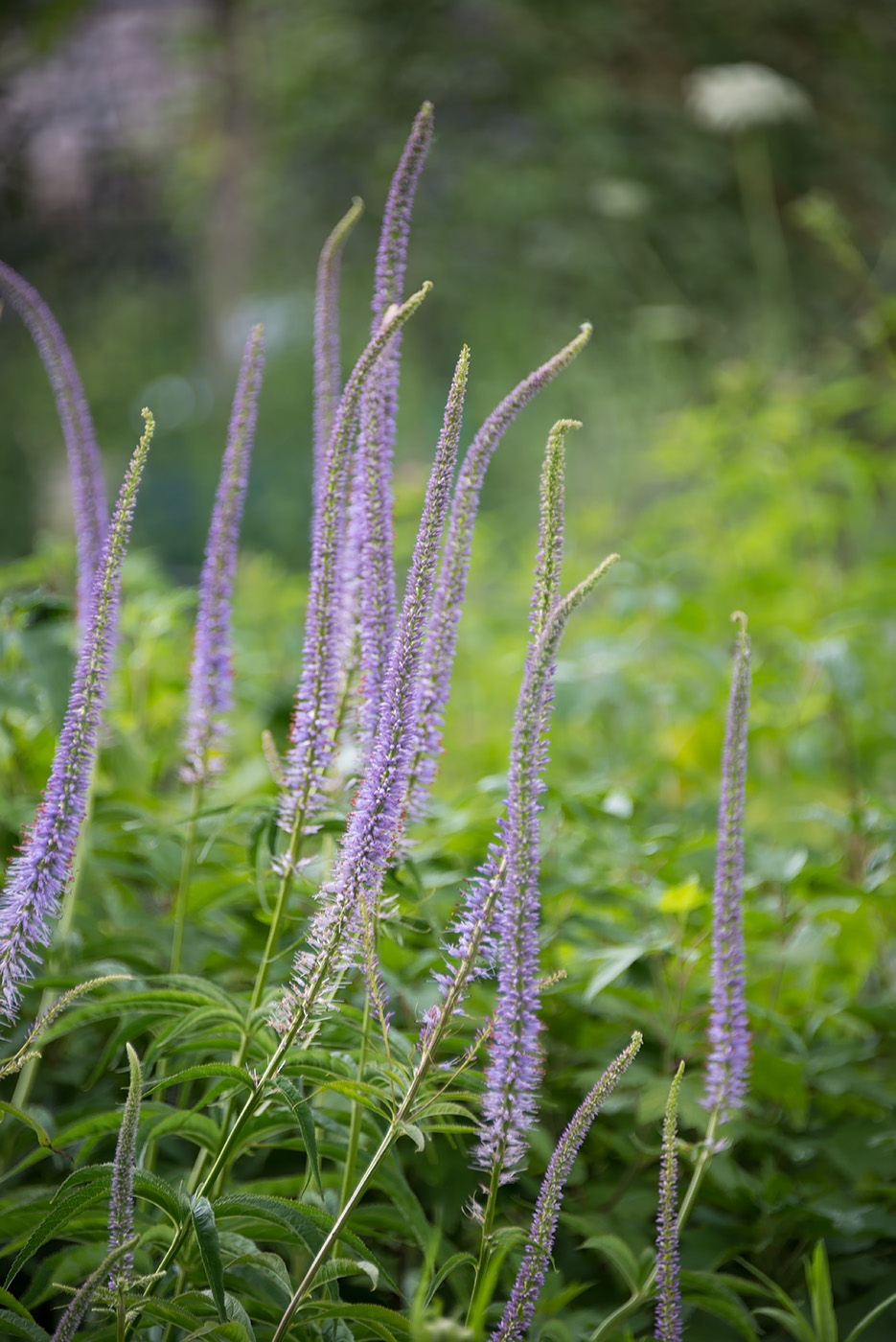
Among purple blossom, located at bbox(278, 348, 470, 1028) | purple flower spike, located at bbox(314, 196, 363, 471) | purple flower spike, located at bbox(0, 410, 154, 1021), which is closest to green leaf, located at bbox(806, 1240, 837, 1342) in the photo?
purple blossom, located at bbox(278, 348, 470, 1028)

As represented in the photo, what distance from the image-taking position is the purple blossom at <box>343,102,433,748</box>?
48.0 inches

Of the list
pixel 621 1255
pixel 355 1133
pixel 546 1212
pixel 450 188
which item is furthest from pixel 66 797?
pixel 450 188

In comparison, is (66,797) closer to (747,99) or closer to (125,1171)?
(125,1171)

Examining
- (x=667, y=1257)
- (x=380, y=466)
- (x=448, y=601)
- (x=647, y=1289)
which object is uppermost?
(x=380, y=466)

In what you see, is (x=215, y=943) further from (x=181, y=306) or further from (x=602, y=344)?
(x=181, y=306)

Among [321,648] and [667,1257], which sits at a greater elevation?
[321,648]

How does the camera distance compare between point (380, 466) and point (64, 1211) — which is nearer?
point (64, 1211)

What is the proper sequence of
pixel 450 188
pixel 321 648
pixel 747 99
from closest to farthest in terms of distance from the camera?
pixel 321 648 < pixel 747 99 < pixel 450 188

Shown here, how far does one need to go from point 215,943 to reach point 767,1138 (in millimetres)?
1058

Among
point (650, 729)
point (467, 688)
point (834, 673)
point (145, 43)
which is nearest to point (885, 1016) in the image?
point (834, 673)

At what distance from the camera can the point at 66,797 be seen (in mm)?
1123

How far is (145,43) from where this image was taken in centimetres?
831

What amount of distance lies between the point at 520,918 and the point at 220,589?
2.19 feet

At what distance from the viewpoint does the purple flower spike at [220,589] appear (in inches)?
52.9
